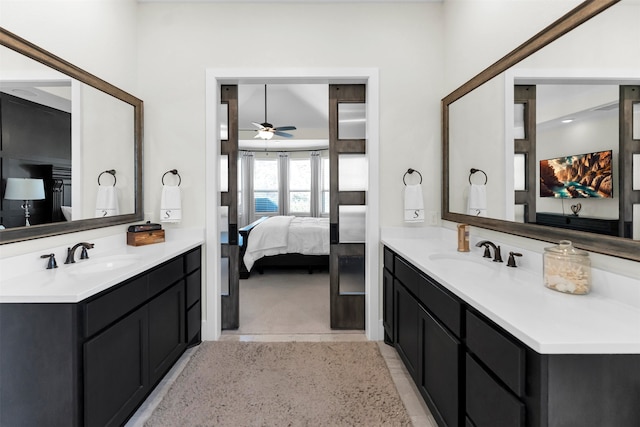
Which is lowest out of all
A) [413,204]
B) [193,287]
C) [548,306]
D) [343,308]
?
[343,308]

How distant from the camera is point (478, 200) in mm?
2180

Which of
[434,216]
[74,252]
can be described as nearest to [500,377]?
[434,216]

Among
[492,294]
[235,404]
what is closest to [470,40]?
[492,294]

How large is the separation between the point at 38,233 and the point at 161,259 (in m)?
0.62

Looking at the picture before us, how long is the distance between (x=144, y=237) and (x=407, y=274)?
2.02 metres

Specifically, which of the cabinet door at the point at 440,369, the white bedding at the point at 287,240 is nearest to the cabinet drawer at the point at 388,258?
the cabinet door at the point at 440,369

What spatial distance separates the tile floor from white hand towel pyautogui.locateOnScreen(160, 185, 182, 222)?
3.63 ft

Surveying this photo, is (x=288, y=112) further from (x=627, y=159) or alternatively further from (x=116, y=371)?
(x=627, y=159)

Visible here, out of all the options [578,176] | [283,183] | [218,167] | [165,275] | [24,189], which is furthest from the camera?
[283,183]

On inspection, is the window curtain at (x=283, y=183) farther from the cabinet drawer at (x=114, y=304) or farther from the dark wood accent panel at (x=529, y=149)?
A: the dark wood accent panel at (x=529, y=149)

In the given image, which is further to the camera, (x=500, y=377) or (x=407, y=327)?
(x=407, y=327)

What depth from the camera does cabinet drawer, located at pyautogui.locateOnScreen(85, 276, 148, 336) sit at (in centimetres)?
133

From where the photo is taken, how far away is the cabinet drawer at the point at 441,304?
1347mm

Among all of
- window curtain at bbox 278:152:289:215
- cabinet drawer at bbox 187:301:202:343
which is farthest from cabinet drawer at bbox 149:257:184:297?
window curtain at bbox 278:152:289:215
